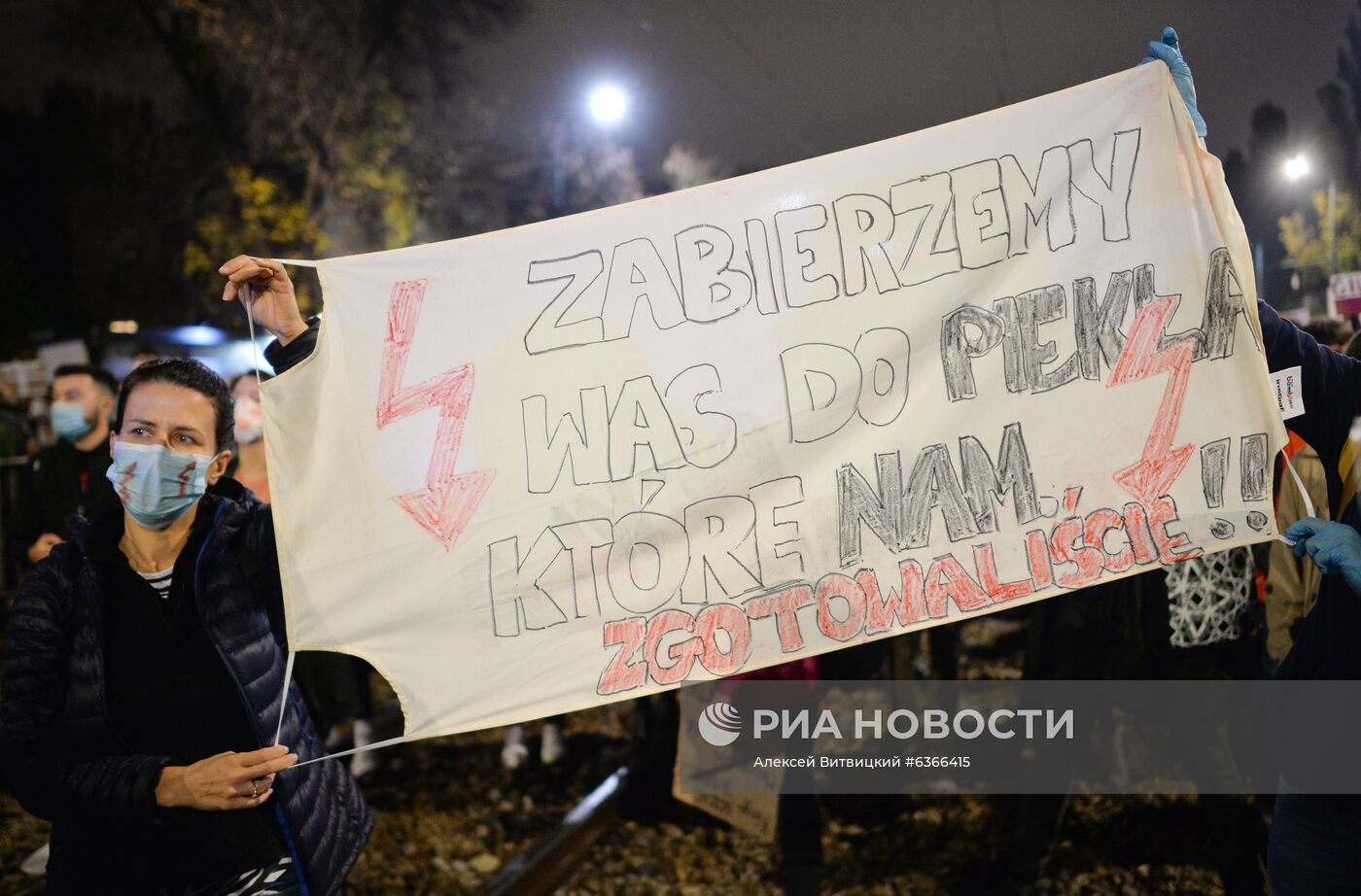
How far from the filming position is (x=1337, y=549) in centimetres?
182

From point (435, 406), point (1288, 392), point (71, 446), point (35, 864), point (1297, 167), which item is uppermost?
point (1297, 167)

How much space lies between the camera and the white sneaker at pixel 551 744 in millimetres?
4453

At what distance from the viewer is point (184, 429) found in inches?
76.4

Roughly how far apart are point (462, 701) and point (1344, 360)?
2.24 meters

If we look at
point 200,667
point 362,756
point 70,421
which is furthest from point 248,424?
point 200,667

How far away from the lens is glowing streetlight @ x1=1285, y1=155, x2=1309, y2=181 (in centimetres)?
328

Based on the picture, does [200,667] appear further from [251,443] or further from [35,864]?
[35,864]

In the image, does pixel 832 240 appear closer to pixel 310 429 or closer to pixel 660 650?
pixel 660 650

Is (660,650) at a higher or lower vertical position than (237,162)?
lower

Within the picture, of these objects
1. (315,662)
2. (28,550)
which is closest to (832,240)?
(315,662)

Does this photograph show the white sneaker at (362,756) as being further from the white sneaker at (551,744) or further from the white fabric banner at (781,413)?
the white fabric banner at (781,413)

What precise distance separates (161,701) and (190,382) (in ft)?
2.22

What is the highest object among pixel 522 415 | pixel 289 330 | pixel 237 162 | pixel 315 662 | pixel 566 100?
pixel 237 162

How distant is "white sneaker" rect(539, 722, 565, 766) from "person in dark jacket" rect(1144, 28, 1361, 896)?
3.21 m
